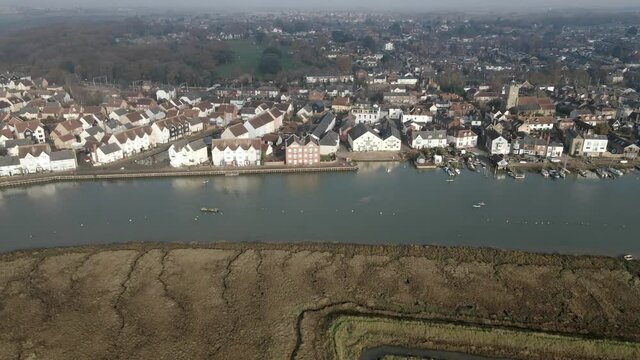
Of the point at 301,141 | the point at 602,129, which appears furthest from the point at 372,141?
the point at 602,129

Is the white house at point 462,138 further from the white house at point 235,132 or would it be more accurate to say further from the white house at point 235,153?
the white house at point 235,132

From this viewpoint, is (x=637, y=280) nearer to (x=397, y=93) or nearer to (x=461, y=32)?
(x=397, y=93)

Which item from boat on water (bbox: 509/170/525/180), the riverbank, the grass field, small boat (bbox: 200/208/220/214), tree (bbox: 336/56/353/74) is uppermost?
tree (bbox: 336/56/353/74)

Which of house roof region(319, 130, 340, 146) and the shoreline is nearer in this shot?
the shoreline

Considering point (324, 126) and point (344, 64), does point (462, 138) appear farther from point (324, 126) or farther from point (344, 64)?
point (344, 64)

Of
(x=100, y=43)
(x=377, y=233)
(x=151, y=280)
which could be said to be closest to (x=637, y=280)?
(x=377, y=233)

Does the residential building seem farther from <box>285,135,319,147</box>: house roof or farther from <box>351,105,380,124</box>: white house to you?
<box>351,105,380,124</box>: white house

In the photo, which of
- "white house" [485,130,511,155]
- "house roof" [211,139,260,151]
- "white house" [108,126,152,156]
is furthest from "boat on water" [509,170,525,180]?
"white house" [108,126,152,156]

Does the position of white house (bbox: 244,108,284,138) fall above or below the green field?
below
